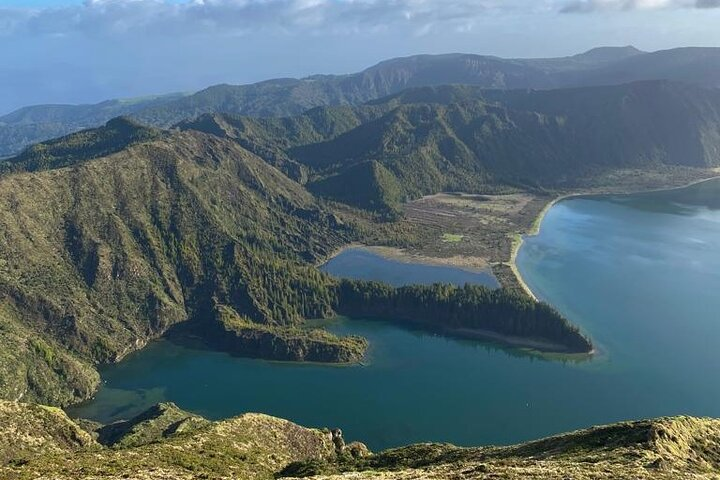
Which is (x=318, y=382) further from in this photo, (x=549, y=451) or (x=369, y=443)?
(x=549, y=451)

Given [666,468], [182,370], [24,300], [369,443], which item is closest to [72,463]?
[666,468]

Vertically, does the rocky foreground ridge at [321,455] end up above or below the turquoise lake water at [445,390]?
above

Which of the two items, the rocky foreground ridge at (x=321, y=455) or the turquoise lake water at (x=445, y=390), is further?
the turquoise lake water at (x=445, y=390)

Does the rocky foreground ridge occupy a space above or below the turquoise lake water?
above

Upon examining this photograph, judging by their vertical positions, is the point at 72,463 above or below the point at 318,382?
above

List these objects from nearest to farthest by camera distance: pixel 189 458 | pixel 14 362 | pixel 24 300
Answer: pixel 189 458
pixel 14 362
pixel 24 300

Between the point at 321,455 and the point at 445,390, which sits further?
the point at 445,390

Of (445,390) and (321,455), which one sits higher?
(321,455)

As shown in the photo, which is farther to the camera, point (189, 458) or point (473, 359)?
point (473, 359)
